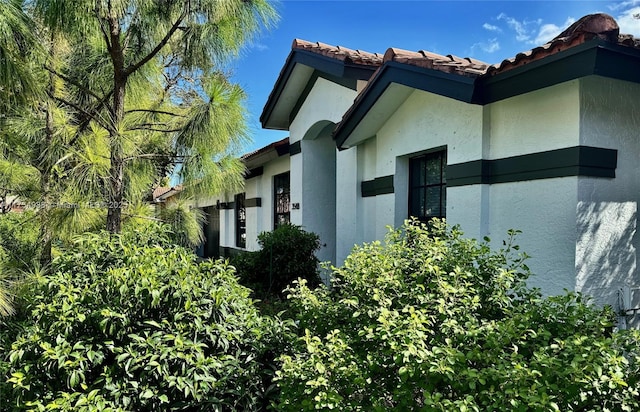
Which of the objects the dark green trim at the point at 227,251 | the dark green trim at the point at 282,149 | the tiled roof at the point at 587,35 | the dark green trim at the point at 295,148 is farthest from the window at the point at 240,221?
the tiled roof at the point at 587,35

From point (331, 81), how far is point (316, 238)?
3.32 m

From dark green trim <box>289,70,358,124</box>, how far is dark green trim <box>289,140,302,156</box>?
2.47ft

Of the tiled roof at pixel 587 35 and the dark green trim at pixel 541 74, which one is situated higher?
the tiled roof at pixel 587 35

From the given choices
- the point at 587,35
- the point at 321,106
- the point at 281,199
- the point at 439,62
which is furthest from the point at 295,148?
the point at 587,35

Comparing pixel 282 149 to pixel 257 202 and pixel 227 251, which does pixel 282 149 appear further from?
pixel 227 251

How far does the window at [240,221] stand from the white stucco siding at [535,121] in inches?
427

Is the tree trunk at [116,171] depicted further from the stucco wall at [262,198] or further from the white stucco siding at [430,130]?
the stucco wall at [262,198]

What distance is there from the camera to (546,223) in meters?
4.18

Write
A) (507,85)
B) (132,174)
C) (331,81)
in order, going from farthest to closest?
(331,81) → (132,174) → (507,85)

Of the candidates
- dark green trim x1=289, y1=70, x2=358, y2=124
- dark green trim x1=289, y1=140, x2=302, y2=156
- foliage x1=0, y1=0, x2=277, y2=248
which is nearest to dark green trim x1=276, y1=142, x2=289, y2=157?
dark green trim x1=289, y1=140, x2=302, y2=156

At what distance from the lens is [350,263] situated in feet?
10.6

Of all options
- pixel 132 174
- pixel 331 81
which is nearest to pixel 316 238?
pixel 331 81

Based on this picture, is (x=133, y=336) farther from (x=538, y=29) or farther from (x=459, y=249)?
(x=538, y=29)

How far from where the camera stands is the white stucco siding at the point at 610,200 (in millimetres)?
3902
